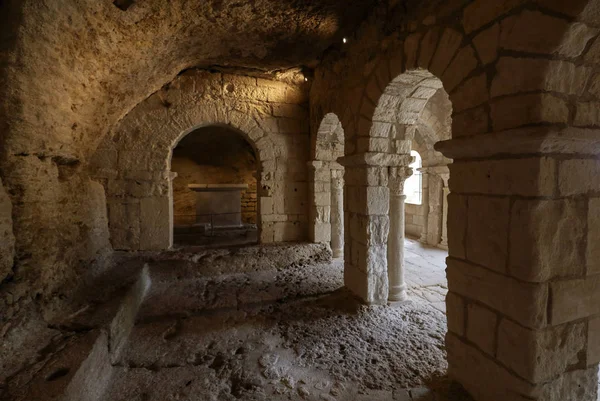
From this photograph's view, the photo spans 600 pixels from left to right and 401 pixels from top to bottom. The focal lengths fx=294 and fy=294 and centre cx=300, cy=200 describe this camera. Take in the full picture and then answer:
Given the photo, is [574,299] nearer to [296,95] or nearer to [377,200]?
[377,200]

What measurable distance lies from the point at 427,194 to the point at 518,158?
6.29 metres

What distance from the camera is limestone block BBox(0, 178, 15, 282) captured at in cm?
215

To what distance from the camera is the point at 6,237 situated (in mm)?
2195

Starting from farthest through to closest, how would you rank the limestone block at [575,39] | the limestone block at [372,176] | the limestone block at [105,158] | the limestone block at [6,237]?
the limestone block at [105,158] → the limestone block at [372,176] → the limestone block at [6,237] → the limestone block at [575,39]

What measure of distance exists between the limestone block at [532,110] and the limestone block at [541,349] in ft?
3.63

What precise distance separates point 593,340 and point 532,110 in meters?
1.37

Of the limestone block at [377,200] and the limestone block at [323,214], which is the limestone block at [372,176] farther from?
the limestone block at [323,214]

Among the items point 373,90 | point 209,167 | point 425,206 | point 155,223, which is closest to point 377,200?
point 373,90

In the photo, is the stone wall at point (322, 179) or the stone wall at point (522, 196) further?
the stone wall at point (322, 179)

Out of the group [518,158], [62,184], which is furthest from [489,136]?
[62,184]

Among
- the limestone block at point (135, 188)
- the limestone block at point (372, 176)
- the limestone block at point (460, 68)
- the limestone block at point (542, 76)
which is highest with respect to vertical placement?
the limestone block at point (460, 68)

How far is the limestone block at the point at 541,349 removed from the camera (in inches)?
61.2

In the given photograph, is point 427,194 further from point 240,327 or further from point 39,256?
point 39,256

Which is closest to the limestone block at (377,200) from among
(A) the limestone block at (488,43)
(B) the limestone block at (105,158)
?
(A) the limestone block at (488,43)
